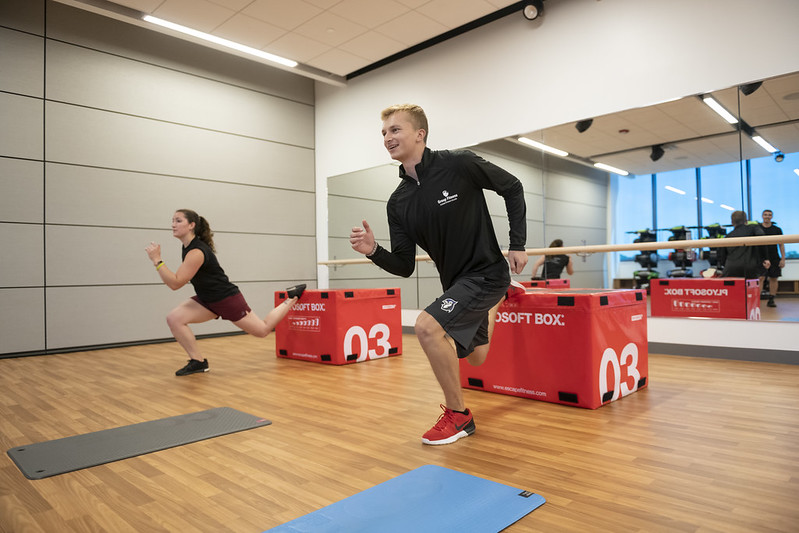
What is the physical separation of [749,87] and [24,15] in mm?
6521

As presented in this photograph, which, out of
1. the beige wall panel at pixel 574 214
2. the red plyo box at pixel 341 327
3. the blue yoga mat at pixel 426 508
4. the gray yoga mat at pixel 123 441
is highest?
the beige wall panel at pixel 574 214

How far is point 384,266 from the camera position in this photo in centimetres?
227

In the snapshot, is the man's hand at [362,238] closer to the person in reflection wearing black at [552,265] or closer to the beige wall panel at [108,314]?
the beige wall panel at [108,314]

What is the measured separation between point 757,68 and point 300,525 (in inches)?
175

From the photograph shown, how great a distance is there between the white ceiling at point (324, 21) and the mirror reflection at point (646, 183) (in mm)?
1403

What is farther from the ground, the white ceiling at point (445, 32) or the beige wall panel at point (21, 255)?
the white ceiling at point (445, 32)

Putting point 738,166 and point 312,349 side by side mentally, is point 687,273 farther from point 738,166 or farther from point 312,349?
point 312,349

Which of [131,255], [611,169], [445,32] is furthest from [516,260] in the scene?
[131,255]

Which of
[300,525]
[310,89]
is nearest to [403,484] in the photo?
[300,525]

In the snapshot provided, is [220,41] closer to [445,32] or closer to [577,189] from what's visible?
[445,32]

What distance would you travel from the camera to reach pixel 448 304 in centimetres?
203

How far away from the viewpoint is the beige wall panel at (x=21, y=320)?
4703mm

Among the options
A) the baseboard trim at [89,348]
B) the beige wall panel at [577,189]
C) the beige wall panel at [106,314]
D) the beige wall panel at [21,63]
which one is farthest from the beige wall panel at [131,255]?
the beige wall panel at [577,189]

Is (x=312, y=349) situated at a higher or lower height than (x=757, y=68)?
lower
